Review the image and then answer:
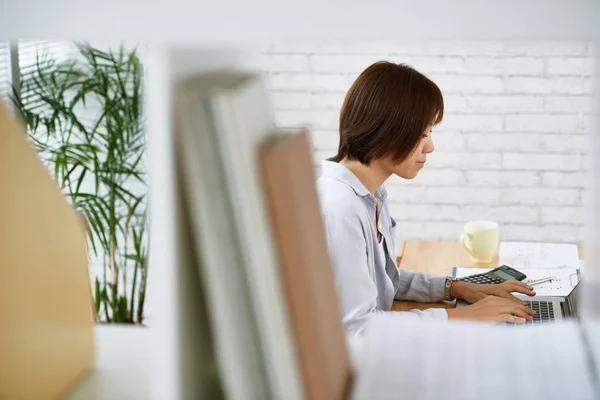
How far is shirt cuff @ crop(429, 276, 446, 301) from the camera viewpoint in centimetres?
173

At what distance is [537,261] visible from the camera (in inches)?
76.7

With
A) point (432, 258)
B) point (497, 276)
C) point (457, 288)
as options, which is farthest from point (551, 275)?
point (432, 258)

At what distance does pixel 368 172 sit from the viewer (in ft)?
5.88

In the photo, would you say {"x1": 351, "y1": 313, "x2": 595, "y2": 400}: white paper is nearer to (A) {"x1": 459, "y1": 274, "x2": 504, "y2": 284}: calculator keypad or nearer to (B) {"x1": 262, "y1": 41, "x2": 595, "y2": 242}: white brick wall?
(A) {"x1": 459, "y1": 274, "x2": 504, "y2": 284}: calculator keypad

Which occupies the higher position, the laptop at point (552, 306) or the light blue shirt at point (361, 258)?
the light blue shirt at point (361, 258)

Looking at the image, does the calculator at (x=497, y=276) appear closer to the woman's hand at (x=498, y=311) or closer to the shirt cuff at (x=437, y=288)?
the shirt cuff at (x=437, y=288)

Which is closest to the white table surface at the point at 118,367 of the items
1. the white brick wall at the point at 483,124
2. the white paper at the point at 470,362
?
the white paper at the point at 470,362

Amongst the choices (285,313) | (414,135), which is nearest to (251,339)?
(285,313)

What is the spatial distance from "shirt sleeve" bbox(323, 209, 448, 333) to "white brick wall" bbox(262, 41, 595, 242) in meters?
1.68

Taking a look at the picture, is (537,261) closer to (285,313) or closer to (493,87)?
(493,87)

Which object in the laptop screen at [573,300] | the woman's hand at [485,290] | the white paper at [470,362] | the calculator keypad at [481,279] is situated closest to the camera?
the white paper at [470,362]

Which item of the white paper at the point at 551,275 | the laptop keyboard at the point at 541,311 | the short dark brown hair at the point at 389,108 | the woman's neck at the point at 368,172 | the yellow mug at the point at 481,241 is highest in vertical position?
the short dark brown hair at the point at 389,108

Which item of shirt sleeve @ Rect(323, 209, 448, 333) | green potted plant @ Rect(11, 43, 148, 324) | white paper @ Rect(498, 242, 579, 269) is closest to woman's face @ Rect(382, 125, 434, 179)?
shirt sleeve @ Rect(323, 209, 448, 333)

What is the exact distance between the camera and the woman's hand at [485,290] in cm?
165
